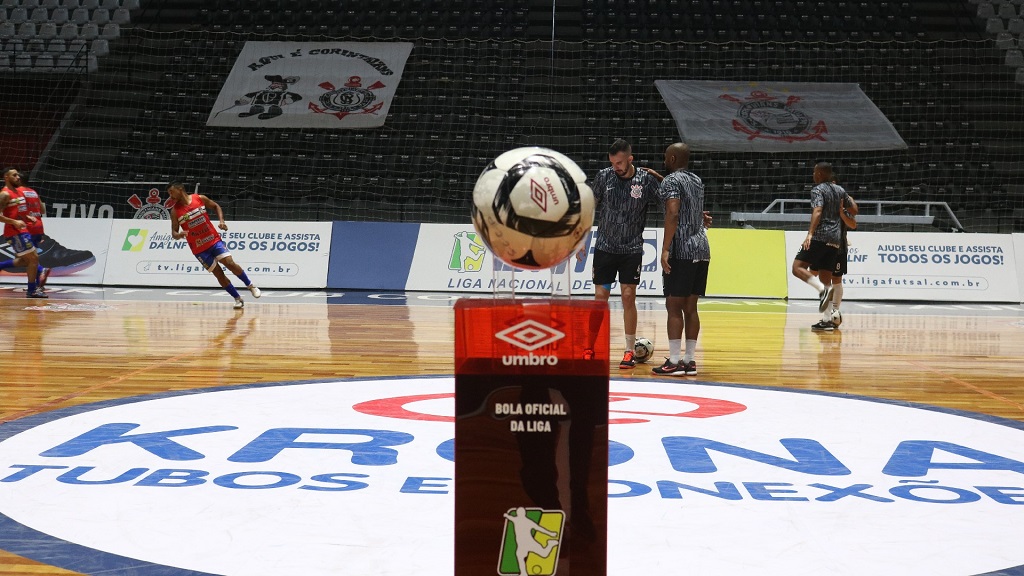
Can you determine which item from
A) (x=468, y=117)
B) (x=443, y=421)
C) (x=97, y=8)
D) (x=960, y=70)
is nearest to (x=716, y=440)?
(x=443, y=421)

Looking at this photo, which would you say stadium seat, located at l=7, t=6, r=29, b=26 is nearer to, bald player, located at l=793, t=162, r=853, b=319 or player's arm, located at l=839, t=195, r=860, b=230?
bald player, located at l=793, t=162, r=853, b=319

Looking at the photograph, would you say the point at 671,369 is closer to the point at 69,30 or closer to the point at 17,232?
the point at 17,232

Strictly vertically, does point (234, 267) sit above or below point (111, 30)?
below

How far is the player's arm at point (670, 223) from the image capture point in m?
7.06

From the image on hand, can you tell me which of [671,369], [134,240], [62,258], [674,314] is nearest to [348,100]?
[134,240]

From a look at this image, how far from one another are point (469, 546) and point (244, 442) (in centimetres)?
247

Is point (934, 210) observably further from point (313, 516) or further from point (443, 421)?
point (313, 516)

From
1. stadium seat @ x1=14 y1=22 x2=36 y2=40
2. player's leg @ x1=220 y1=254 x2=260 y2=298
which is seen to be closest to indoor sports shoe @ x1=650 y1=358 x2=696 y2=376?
player's leg @ x1=220 y1=254 x2=260 y2=298

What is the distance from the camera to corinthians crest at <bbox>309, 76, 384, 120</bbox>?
2134cm

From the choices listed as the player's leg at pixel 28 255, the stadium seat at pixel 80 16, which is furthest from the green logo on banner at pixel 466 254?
the stadium seat at pixel 80 16

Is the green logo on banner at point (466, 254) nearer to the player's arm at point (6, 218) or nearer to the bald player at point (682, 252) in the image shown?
the player's arm at point (6, 218)

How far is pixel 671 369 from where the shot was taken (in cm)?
737

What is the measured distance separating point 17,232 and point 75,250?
2298 millimetres

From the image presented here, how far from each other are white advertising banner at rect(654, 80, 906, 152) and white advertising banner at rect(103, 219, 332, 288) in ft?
28.5
